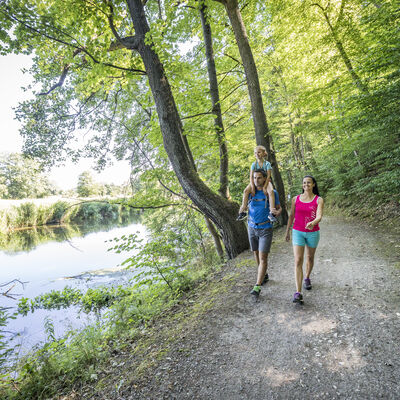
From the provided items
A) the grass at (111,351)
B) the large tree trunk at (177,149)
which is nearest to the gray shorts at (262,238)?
the grass at (111,351)

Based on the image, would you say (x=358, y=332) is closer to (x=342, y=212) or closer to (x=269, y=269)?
(x=269, y=269)

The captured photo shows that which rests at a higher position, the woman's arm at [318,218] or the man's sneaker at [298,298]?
the woman's arm at [318,218]

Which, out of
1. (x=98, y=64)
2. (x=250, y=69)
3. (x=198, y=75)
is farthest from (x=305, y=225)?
(x=198, y=75)

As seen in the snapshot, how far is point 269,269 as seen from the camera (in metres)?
4.43

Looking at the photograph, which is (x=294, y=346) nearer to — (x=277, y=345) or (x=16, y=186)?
(x=277, y=345)

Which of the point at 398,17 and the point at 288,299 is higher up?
the point at 398,17

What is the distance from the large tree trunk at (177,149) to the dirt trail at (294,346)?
2.02 metres

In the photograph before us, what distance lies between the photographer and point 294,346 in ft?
7.48

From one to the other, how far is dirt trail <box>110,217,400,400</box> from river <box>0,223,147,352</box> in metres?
2.83

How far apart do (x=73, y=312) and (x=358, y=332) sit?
704 cm

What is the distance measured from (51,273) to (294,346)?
10.6 m

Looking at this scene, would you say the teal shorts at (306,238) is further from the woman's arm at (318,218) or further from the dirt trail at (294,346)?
the dirt trail at (294,346)

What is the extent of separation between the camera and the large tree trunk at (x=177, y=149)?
4.86m

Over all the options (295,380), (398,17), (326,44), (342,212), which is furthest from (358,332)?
(326,44)
